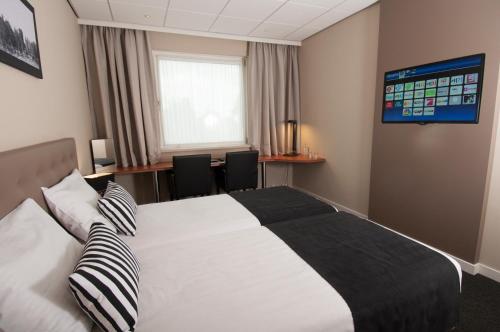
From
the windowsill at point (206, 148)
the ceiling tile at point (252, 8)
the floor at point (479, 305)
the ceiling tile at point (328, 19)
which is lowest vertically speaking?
the floor at point (479, 305)

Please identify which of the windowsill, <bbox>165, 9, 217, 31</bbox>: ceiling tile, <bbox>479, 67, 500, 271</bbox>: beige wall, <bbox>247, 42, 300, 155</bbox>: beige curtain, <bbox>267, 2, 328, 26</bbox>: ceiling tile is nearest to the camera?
<bbox>479, 67, 500, 271</bbox>: beige wall

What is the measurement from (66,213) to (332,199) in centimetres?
317

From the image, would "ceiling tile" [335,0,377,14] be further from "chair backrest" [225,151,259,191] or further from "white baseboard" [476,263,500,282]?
"white baseboard" [476,263,500,282]

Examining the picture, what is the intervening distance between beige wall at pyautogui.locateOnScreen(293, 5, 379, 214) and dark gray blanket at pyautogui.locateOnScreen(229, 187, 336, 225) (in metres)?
1.29

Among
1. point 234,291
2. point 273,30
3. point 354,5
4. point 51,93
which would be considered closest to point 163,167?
point 51,93

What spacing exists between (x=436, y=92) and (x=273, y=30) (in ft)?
7.20

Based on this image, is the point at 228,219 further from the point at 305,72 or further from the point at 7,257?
the point at 305,72

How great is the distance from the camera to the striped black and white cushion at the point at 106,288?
798 millimetres

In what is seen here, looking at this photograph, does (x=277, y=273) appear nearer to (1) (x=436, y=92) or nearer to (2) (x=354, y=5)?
(1) (x=436, y=92)

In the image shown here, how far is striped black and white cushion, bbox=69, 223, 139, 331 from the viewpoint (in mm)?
798

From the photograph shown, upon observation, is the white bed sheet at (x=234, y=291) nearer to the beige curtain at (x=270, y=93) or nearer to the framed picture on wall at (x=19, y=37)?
the framed picture on wall at (x=19, y=37)

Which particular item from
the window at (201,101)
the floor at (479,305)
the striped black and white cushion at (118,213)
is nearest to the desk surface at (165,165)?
the window at (201,101)

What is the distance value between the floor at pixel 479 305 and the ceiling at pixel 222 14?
276 centimetres

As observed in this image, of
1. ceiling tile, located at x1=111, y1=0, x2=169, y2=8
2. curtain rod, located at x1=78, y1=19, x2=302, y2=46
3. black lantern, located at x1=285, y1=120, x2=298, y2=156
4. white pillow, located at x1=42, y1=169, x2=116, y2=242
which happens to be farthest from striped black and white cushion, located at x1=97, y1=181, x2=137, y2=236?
black lantern, located at x1=285, y1=120, x2=298, y2=156
